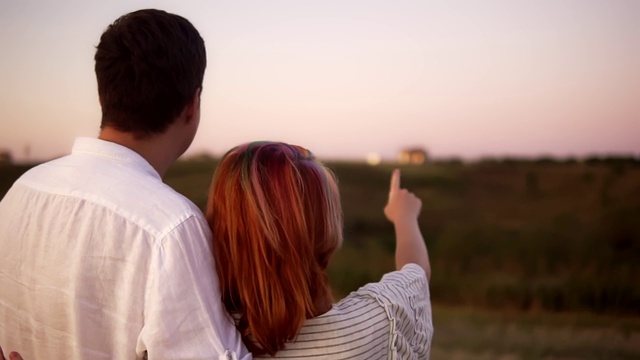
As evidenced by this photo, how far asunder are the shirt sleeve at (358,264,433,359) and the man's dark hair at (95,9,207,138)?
0.60m

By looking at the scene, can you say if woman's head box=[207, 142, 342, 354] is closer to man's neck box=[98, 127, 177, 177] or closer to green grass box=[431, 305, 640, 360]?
man's neck box=[98, 127, 177, 177]

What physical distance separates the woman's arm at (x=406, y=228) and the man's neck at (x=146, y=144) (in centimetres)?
77

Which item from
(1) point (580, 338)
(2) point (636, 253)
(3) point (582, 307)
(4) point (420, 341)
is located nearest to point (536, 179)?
(2) point (636, 253)

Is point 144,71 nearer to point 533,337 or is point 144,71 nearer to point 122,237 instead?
point 122,237

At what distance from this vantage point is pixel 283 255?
1562mm

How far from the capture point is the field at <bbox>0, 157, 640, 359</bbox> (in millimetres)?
8984

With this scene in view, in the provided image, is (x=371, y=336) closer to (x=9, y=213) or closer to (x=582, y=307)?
(x=9, y=213)

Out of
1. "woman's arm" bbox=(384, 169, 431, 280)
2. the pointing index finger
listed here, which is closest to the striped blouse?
"woman's arm" bbox=(384, 169, 431, 280)

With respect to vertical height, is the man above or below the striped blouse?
above

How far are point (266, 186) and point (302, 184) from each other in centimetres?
7

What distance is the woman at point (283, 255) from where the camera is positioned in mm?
1550

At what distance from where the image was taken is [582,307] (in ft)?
29.0

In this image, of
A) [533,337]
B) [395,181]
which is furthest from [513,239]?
[395,181]

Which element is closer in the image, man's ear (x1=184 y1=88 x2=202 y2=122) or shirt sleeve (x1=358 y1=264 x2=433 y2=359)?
man's ear (x1=184 y1=88 x2=202 y2=122)
